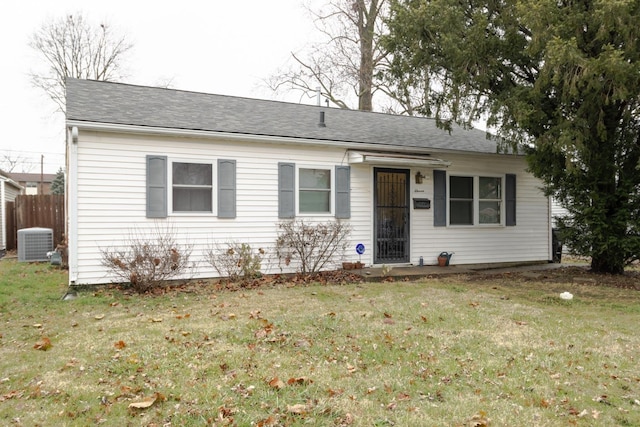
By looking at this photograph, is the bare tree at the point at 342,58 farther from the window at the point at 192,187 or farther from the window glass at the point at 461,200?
the window at the point at 192,187

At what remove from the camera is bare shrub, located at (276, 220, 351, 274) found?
929 centimetres

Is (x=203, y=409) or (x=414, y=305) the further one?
(x=414, y=305)

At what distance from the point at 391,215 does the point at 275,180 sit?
2.99 meters

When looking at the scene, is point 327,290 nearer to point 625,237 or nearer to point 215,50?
point 625,237

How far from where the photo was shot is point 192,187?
895 centimetres

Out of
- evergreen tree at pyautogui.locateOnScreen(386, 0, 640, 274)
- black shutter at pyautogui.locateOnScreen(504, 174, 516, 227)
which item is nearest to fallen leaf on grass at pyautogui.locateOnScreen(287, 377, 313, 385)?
evergreen tree at pyautogui.locateOnScreen(386, 0, 640, 274)

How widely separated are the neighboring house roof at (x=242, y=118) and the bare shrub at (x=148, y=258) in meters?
2.03

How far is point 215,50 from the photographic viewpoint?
2283 centimetres

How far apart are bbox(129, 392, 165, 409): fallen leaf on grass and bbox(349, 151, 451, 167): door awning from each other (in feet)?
24.0

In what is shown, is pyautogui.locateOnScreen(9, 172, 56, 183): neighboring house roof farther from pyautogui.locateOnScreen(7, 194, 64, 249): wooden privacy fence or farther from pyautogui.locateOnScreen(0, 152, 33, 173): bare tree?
pyautogui.locateOnScreen(7, 194, 64, 249): wooden privacy fence

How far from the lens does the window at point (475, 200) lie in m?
11.6

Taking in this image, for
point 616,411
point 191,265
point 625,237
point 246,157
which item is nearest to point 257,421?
point 616,411

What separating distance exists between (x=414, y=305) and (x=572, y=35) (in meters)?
5.20

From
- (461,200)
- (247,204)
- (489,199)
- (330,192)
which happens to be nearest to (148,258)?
(247,204)
